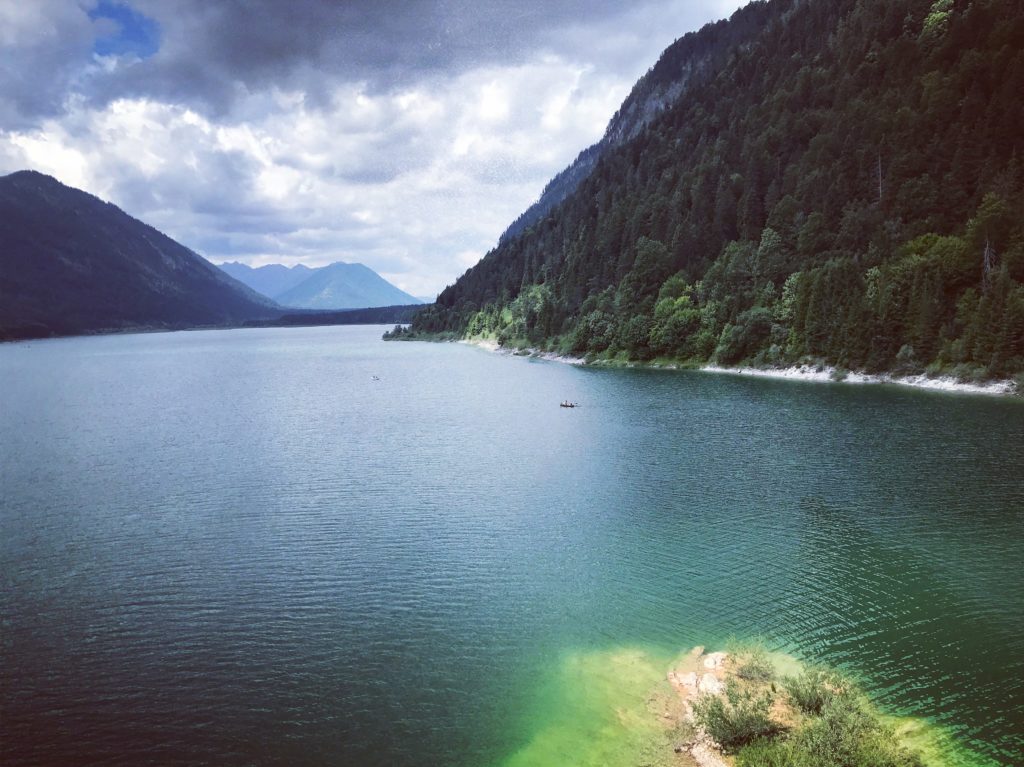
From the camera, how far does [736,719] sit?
18.4 meters

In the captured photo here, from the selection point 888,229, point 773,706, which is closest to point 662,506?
point 773,706

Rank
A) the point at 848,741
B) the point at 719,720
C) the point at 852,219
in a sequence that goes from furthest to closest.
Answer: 1. the point at 852,219
2. the point at 719,720
3. the point at 848,741

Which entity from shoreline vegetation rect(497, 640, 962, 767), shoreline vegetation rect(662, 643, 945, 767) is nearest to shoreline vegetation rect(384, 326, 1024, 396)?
shoreline vegetation rect(497, 640, 962, 767)

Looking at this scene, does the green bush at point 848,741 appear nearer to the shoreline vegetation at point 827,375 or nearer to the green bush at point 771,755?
the green bush at point 771,755

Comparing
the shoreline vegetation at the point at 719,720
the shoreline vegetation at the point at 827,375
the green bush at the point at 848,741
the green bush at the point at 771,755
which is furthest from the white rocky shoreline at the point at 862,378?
the green bush at the point at 771,755

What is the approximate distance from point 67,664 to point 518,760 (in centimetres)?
1874

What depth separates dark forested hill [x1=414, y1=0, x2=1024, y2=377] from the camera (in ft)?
324

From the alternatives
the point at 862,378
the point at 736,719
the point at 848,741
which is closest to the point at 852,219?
the point at 862,378

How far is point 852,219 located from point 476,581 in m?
130

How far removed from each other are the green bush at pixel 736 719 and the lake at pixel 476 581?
2.89m

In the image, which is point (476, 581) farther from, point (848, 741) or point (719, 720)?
point (848, 741)

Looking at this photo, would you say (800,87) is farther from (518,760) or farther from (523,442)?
(518,760)

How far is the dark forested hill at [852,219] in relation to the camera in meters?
98.8

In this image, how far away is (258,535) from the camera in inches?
1559
